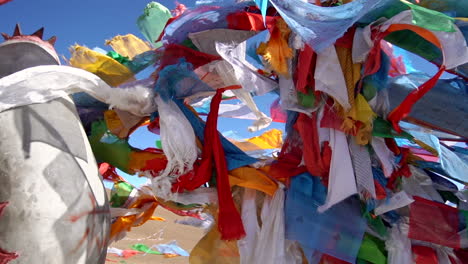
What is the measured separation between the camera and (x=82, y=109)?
5.99 feet

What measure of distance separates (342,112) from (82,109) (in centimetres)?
103

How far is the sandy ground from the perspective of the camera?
479 centimetres

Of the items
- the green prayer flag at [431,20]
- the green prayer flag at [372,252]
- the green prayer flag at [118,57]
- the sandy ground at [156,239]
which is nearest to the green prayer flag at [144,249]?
the sandy ground at [156,239]

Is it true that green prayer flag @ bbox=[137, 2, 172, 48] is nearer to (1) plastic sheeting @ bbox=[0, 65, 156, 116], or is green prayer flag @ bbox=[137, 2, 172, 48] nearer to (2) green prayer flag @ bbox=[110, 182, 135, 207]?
(1) plastic sheeting @ bbox=[0, 65, 156, 116]

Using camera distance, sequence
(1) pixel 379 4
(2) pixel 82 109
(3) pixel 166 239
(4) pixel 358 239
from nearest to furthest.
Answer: (1) pixel 379 4, (4) pixel 358 239, (2) pixel 82 109, (3) pixel 166 239

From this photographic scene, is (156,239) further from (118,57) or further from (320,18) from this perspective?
(320,18)

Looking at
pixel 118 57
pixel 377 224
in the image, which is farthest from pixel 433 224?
pixel 118 57

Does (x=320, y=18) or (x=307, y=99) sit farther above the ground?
(x=320, y=18)

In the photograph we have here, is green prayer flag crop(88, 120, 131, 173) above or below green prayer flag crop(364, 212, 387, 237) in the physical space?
above

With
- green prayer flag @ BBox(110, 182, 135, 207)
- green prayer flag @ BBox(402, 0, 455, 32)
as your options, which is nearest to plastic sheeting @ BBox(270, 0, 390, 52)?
green prayer flag @ BBox(402, 0, 455, 32)

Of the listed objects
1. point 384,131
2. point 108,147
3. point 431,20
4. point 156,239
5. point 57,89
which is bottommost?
point 156,239

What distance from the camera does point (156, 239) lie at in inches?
265

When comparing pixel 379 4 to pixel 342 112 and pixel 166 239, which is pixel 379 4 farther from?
pixel 166 239

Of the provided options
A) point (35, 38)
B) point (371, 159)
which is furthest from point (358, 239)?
point (35, 38)
